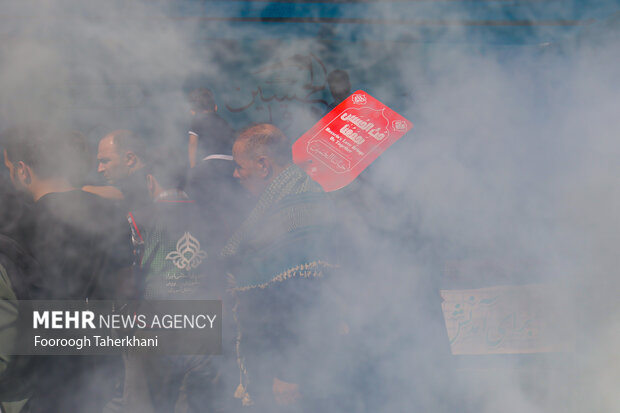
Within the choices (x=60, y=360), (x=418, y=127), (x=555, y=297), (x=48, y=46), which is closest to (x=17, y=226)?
(x=60, y=360)

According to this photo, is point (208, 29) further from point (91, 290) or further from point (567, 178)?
point (567, 178)

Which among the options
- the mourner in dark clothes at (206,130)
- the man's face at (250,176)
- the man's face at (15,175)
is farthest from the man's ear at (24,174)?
the man's face at (250,176)

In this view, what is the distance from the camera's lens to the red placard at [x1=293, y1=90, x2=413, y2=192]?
1.14 metres

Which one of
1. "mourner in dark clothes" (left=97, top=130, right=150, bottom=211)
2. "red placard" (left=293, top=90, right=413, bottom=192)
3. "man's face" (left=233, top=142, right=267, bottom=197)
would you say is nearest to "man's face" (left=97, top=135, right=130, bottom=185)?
"mourner in dark clothes" (left=97, top=130, right=150, bottom=211)

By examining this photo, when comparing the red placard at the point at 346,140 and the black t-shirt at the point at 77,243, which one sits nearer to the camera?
the black t-shirt at the point at 77,243

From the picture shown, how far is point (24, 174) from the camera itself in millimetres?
1029

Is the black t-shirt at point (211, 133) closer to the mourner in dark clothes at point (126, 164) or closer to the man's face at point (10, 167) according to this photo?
the mourner in dark clothes at point (126, 164)

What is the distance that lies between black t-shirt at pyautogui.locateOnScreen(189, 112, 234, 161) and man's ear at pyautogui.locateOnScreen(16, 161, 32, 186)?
0.45 meters

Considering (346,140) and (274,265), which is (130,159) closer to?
(274,265)

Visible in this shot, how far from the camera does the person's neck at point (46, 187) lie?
1.03 metres

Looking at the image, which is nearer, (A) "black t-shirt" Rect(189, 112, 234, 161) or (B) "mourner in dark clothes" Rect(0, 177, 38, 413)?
(B) "mourner in dark clothes" Rect(0, 177, 38, 413)

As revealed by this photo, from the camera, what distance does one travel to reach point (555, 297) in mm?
1223

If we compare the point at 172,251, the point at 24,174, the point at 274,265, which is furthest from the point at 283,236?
the point at 24,174

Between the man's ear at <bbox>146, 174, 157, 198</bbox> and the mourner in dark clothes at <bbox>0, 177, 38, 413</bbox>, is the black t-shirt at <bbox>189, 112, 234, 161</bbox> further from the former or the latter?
the mourner in dark clothes at <bbox>0, 177, 38, 413</bbox>
